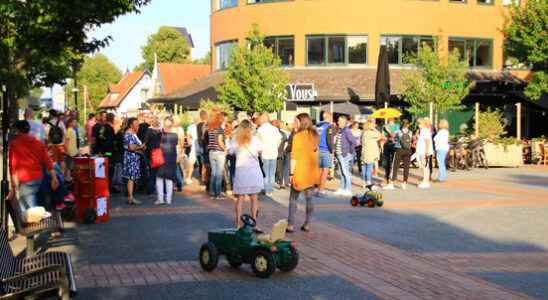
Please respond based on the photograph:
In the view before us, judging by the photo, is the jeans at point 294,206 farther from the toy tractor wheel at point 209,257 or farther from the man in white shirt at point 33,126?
the man in white shirt at point 33,126

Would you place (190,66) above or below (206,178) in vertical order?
above

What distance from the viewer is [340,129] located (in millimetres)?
17266

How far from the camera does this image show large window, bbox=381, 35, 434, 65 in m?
38.7

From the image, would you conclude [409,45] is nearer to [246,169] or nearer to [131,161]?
[131,161]

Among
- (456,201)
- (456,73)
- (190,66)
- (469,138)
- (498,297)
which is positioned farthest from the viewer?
(190,66)

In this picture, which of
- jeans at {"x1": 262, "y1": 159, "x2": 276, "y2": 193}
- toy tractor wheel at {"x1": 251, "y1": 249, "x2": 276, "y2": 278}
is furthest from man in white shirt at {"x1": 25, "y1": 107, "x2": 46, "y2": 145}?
toy tractor wheel at {"x1": 251, "y1": 249, "x2": 276, "y2": 278}

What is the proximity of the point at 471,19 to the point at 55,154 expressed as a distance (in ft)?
96.5

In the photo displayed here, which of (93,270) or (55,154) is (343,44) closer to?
(55,154)

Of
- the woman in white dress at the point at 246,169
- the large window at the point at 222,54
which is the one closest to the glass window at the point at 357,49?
the large window at the point at 222,54

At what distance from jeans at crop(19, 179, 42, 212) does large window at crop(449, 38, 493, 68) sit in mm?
32767

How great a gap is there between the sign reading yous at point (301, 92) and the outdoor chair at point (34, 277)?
28.2 meters

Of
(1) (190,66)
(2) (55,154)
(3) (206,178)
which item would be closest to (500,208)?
(3) (206,178)

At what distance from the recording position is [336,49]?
3869cm

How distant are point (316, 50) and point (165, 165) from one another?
25.4m
